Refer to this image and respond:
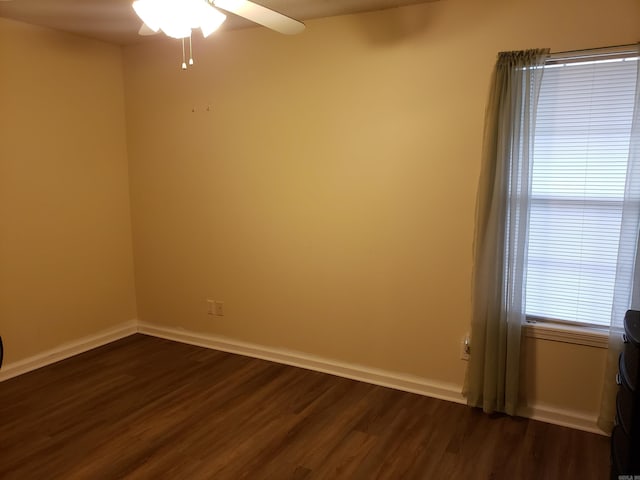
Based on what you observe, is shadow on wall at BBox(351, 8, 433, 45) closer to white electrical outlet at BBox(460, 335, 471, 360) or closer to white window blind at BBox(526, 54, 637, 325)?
white window blind at BBox(526, 54, 637, 325)

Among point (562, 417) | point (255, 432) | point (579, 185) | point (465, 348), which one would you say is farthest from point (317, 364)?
point (579, 185)

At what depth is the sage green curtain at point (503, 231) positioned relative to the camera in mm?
2605

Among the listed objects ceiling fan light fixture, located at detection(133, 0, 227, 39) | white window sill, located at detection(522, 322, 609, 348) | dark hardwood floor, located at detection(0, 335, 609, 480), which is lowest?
dark hardwood floor, located at detection(0, 335, 609, 480)

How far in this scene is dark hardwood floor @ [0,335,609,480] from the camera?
7.79 feet

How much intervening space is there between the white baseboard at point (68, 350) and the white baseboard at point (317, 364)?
16 centimetres

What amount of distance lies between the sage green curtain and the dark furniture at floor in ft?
2.55

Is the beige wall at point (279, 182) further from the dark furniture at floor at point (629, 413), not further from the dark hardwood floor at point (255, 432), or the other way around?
the dark furniture at floor at point (629, 413)

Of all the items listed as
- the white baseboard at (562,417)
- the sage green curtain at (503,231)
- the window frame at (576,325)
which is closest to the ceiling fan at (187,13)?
the sage green curtain at (503,231)

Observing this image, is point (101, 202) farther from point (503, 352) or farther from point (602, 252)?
point (602, 252)

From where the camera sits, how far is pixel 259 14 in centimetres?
214

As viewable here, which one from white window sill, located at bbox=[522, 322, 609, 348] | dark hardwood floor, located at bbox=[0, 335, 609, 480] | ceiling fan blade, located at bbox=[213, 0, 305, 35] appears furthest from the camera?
white window sill, located at bbox=[522, 322, 609, 348]

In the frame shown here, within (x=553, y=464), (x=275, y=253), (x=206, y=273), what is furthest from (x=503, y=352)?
(x=206, y=273)

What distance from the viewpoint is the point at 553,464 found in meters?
2.40

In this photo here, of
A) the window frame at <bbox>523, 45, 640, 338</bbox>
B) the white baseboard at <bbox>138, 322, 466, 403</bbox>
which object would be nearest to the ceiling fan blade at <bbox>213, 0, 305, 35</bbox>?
the window frame at <bbox>523, 45, 640, 338</bbox>
